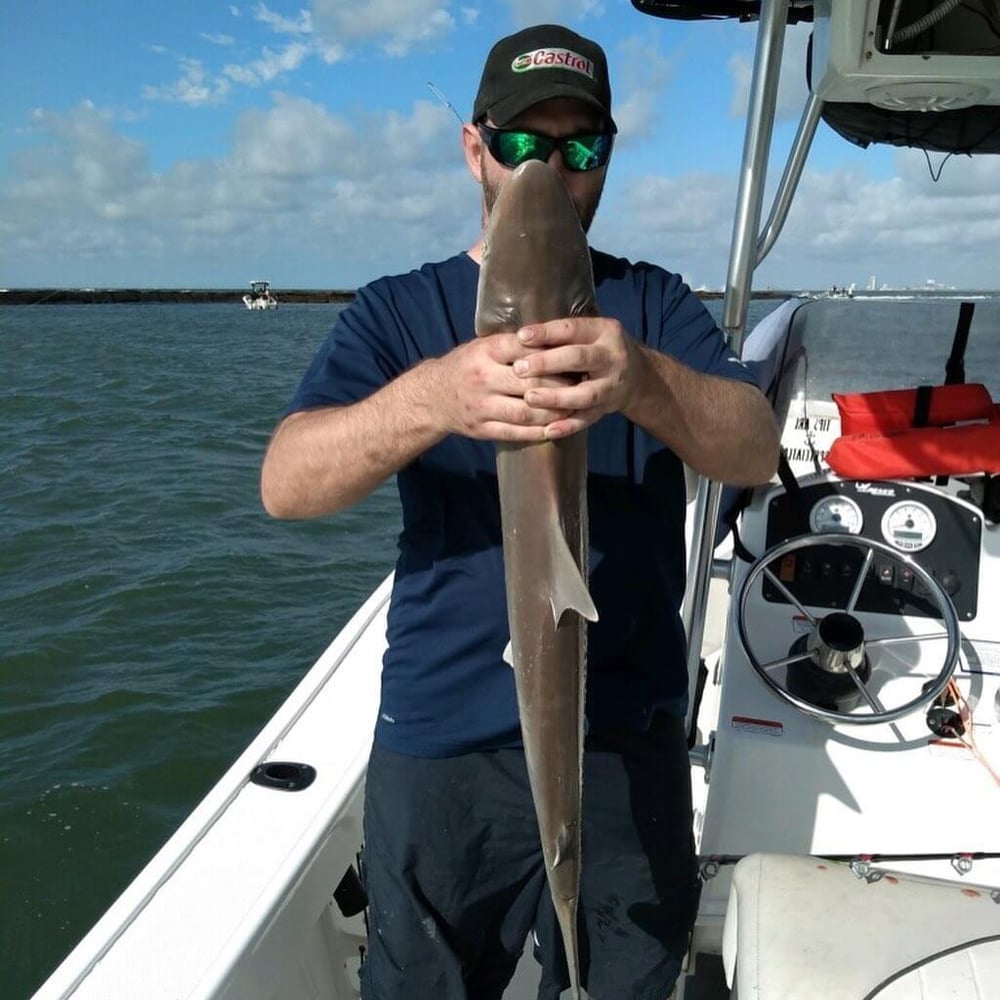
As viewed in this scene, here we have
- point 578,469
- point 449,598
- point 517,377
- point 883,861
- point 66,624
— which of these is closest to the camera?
point 517,377

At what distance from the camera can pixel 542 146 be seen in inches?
84.6

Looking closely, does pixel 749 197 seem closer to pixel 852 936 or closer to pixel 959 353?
pixel 852 936

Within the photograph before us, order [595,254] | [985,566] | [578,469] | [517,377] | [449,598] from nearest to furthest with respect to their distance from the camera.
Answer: [517,377] → [578,469] → [449,598] → [595,254] → [985,566]

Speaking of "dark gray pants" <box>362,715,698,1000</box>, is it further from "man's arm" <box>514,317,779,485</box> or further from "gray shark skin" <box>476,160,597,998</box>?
"man's arm" <box>514,317,779,485</box>

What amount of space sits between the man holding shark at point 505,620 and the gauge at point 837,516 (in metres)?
1.61

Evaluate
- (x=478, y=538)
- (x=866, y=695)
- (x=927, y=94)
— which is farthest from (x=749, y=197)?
(x=866, y=695)

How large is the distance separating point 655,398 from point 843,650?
5.98 feet

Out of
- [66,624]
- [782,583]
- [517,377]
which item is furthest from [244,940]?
[66,624]

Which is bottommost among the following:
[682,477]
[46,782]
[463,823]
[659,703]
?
[46,782]

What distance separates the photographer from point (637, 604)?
7.50 feet

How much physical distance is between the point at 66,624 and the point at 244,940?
7225 mm

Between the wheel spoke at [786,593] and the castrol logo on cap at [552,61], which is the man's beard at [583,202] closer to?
the castrol logo on cap at [552,61]

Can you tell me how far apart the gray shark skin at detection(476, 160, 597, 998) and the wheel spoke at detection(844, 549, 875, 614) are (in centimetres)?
188

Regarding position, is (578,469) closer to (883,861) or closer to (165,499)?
(883,861)
